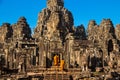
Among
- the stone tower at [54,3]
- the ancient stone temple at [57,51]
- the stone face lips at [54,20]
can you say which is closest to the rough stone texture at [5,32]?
the ancient stone temple at [57,51]

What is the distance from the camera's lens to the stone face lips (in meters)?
79.7

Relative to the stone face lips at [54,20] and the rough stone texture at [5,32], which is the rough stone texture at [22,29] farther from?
the stone face lips at [54,20]

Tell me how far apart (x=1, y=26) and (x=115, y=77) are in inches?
1948

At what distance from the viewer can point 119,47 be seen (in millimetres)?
73688

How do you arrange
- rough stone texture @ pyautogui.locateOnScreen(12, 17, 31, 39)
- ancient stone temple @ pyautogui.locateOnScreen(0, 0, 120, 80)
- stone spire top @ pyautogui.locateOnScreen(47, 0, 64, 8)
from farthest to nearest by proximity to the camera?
stone spire top @ pyautogui.locateOnScreen(47, 0, 64, 8), rough stone texture @ pyautogui.locateOnScreen(12, 17, 31, 39), ancient stone temple @ pyautogui.locateOnScreen(0, 0, 120, 80)

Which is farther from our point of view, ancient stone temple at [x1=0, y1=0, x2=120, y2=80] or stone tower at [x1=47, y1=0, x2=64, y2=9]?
stone tower at [x1=47, y1=0, x2=64, y2=9]

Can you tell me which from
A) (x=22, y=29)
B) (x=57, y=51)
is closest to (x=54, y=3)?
(x=22, y=29)

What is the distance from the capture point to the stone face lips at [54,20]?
79.7 meters

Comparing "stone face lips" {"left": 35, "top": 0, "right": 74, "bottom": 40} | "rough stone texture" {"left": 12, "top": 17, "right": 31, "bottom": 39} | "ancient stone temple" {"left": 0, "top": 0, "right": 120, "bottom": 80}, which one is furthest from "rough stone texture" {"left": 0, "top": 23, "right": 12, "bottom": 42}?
"stone face lips" {"left": 35, "top": 0, "right": 74, "bottom": 40}

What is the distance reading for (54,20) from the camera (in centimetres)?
7988

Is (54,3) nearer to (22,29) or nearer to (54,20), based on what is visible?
(22,29)

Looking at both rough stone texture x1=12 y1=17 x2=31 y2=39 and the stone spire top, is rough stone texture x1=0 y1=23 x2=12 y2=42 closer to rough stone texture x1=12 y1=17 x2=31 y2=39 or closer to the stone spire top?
rough stone texture x1=12 y1=17 x2=31 y2=39

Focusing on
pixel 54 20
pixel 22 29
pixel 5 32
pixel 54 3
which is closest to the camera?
pixel 54 20

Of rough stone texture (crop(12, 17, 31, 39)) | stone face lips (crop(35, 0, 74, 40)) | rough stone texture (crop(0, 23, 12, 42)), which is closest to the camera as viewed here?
stone face lips (crop(35, 0, 74, 40))
